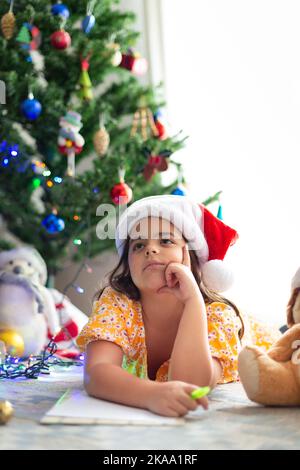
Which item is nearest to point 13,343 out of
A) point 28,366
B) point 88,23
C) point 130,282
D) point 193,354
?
point 28,366

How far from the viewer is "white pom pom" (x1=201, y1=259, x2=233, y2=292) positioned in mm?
1428

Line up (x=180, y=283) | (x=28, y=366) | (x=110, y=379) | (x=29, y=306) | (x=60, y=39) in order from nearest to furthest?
(x=110, y=379)
(x=180, y=283)
(x=28, y=366)
(x=29, y=306)
(x=60, y=39)

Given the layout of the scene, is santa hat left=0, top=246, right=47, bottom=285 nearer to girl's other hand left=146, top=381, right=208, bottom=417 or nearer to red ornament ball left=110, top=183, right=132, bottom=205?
red ornament ball left=110, top=183, right=132, bottom=205

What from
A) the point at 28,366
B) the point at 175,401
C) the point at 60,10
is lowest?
the point at 28,366

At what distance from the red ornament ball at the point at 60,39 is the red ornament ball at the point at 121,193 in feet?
1.61

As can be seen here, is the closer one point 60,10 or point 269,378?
point 269,378

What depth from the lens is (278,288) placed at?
2.52 meters

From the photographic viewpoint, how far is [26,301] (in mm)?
2070

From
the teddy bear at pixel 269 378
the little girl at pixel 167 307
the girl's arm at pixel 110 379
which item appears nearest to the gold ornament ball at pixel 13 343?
the little girl at pixel 167 307

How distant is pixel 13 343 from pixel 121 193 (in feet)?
2.01

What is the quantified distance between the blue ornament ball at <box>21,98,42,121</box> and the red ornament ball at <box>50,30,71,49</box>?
0.66 ft

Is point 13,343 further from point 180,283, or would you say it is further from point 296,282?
point 296,282

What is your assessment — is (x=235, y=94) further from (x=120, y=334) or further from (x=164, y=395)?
(x=164, y=395)

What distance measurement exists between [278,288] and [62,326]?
842 mm
